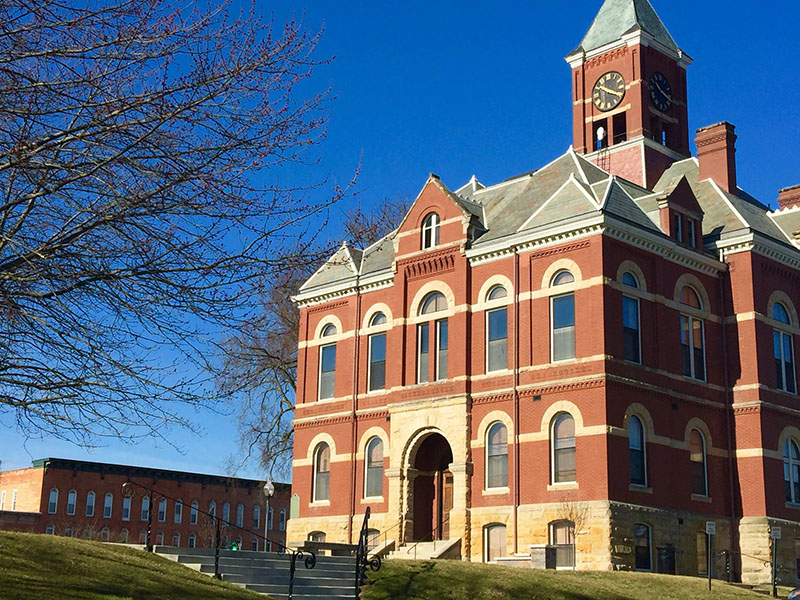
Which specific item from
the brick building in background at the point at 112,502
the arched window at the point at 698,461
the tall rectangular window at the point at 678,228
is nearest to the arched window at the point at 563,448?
the arched window at the point at 698,461

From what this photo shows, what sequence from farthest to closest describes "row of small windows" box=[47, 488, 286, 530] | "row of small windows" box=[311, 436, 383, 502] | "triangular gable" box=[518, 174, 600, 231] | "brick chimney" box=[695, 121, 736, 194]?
"row of small windows" box=[47, 488, 286, 530] < "brick chimney" box=[695, 121, 736, 194] < "row of small windows" box=[311, 436, 383, 502] < "triangular gable" box=[518, 174, 600, 231]

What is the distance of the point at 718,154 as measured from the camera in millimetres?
41156

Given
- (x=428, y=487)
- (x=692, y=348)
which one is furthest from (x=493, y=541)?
(x=692, y=348)

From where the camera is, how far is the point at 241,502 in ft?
281

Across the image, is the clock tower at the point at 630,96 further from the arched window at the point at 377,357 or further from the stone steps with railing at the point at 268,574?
the stone steps with railing at the point at 268,574

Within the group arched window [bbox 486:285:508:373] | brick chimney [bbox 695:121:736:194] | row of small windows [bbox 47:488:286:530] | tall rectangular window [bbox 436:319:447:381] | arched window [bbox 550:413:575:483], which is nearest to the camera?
arched window [bbox 550:413:575:483]

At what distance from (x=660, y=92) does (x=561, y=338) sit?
15.6m

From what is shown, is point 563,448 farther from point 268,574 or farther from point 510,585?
point 268,574

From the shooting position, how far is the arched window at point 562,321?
33.1 meters

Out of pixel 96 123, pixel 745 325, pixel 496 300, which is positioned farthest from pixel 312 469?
pixel 96 123

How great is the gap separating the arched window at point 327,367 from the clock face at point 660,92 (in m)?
16.3

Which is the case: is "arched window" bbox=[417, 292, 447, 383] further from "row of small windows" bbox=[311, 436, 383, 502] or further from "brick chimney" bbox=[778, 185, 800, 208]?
"brick chimney" bbox=[778, 185, 800, 208]

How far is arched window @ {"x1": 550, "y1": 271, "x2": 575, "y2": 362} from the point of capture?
33062 millimetres

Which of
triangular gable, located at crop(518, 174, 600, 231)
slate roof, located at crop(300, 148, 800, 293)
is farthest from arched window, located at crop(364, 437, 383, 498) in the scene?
triangular gable, located at crop(518, 174, 600, 231)
